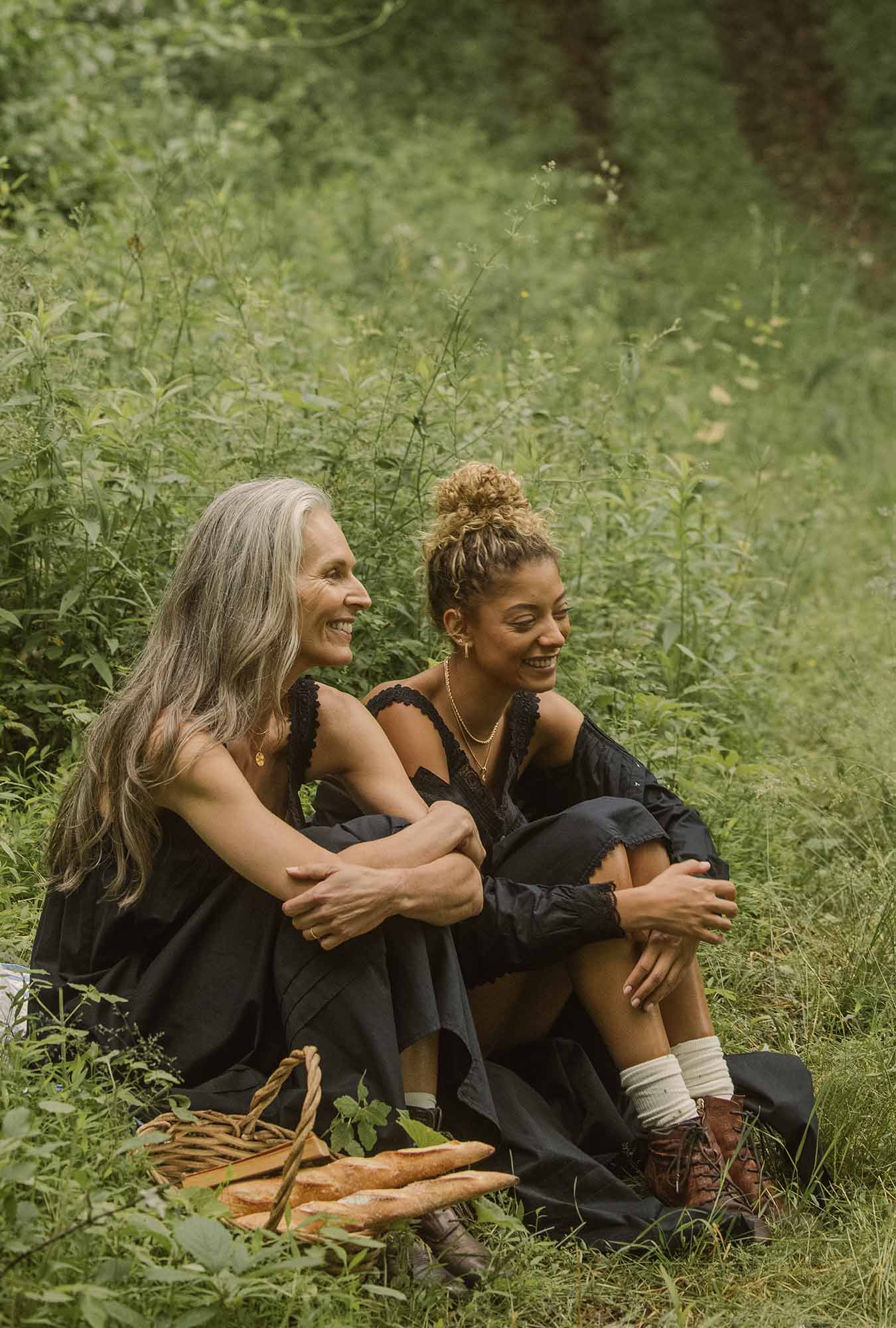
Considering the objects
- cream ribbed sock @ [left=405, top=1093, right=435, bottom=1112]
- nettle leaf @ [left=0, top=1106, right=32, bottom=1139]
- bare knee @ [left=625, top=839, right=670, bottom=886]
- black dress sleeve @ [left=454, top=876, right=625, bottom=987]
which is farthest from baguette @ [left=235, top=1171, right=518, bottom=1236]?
bare knee @ [left=625, top=839, right=670, bottom=886]

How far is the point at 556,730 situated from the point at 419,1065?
1.00m

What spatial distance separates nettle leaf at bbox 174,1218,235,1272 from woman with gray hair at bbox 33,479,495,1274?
0.44 meters

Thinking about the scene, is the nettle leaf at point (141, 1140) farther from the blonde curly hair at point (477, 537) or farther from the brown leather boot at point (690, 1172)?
the blonde curly hair at point (477, 537)

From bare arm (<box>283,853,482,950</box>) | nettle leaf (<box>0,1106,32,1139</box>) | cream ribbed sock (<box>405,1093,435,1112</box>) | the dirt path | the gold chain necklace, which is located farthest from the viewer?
the dirt path

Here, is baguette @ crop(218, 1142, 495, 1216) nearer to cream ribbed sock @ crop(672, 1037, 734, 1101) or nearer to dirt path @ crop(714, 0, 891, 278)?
cream ribbed sock @ crop(672, 1037, 734, 1101)

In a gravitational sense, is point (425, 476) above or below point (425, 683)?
above

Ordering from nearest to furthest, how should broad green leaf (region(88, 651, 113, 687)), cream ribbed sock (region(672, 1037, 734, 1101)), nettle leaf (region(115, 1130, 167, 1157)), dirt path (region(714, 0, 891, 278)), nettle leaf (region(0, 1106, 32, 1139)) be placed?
nettle leaf (region(0, 1106, 32, 1139)), nettle leaf (region(115, 1130, 167, 1157)), cream ribbed sock (region(672, 1037, 734, 1101)), broad green leaf (region(88, 651, 113, 687)), dirt path (region(714, 0, 891, 278))

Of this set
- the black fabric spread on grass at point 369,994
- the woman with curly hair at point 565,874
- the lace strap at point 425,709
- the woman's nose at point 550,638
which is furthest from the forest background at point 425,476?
the woman's nose at point 550,638

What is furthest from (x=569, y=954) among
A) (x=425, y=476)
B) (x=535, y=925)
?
(x=425, y=476)

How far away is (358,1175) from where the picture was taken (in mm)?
2357

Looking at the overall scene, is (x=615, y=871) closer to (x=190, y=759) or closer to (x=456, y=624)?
(x=456, y=624)

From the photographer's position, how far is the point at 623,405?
6.57 meters

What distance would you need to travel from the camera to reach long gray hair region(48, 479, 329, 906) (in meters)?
2.71

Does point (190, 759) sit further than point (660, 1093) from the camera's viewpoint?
No
